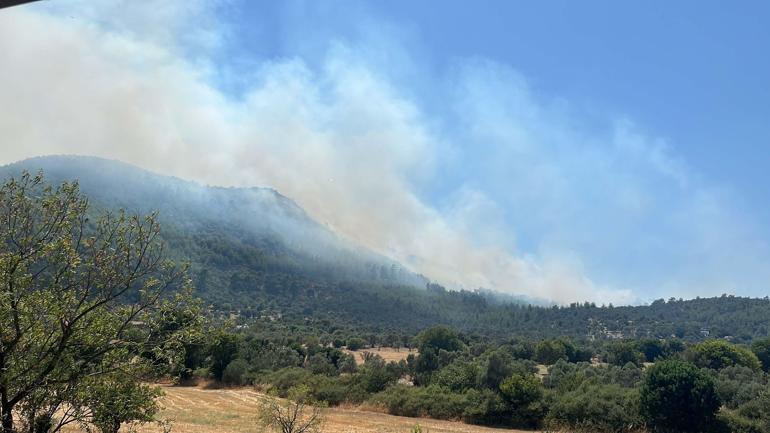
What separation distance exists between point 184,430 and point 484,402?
31884 millimetres

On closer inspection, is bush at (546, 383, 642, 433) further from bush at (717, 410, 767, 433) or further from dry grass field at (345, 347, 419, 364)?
dry grass field at (345, 347, 419, 364)

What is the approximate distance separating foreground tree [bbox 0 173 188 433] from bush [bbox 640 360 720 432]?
163ft

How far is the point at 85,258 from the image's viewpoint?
11648 mm

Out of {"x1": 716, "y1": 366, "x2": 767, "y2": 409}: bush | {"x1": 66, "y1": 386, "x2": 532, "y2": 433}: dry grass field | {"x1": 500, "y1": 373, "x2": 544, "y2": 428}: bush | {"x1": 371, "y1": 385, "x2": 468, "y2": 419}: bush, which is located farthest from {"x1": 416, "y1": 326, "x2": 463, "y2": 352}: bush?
{"x1": 716, "y1": 366, "x2": 767, "y2": 409}: bush

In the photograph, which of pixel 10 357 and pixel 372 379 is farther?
pixel 372 379

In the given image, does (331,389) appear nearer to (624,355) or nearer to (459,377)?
(459,377)

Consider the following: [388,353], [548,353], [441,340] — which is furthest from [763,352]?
[388,353]

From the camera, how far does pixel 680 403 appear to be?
156ft

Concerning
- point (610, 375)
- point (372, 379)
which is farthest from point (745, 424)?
point (372, 379)

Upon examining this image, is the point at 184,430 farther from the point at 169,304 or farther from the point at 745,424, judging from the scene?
the point at 745,424

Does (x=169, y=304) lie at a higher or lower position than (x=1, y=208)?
lower

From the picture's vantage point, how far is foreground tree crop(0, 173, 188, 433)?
35.6ft

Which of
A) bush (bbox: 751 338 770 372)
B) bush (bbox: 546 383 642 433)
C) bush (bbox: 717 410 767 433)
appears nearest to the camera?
bush (bbox: 717 410 767 433)

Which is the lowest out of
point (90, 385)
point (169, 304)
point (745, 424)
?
point (745, 424)
